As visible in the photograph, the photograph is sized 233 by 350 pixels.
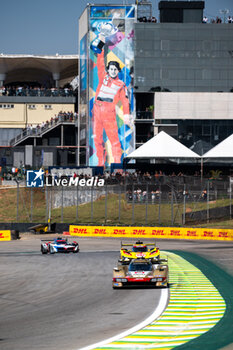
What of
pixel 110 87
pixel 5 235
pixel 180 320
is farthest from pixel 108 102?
pixel 180 320

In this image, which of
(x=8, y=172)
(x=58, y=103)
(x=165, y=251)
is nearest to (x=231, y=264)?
(x=165, y=251)

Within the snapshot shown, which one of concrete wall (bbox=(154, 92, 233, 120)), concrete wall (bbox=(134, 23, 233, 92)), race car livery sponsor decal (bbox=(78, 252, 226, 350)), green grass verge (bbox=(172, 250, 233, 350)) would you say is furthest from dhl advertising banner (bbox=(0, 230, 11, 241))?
concrete wall (bbox=(134, 23, 233, 92))

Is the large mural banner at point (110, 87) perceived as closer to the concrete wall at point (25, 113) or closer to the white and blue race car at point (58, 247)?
the concrete wall at point (25, 113)

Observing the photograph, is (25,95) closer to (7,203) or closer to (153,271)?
(7,203)

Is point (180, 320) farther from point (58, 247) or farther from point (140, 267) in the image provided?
point (58, 247)

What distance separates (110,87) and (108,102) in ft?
6.94

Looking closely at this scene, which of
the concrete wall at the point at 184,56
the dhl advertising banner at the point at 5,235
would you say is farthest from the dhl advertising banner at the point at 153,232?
the concrete wall at the point at 184,56

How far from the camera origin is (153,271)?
76.8 feet

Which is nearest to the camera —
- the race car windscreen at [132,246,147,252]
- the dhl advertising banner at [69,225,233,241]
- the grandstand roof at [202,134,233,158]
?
the race car windscreen at [132,246,147,252]

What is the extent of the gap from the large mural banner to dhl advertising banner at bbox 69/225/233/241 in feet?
107

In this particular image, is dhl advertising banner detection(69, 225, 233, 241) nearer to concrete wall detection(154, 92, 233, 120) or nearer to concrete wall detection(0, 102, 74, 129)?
concrete wall detection(154, 92, 233, 120)

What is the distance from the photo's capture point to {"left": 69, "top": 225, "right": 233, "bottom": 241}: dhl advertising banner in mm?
54750

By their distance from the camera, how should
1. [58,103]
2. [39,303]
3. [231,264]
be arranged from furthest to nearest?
1. [58,103]
2. [231,264]
3. [39,303]

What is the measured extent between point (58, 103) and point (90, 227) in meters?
47.2
